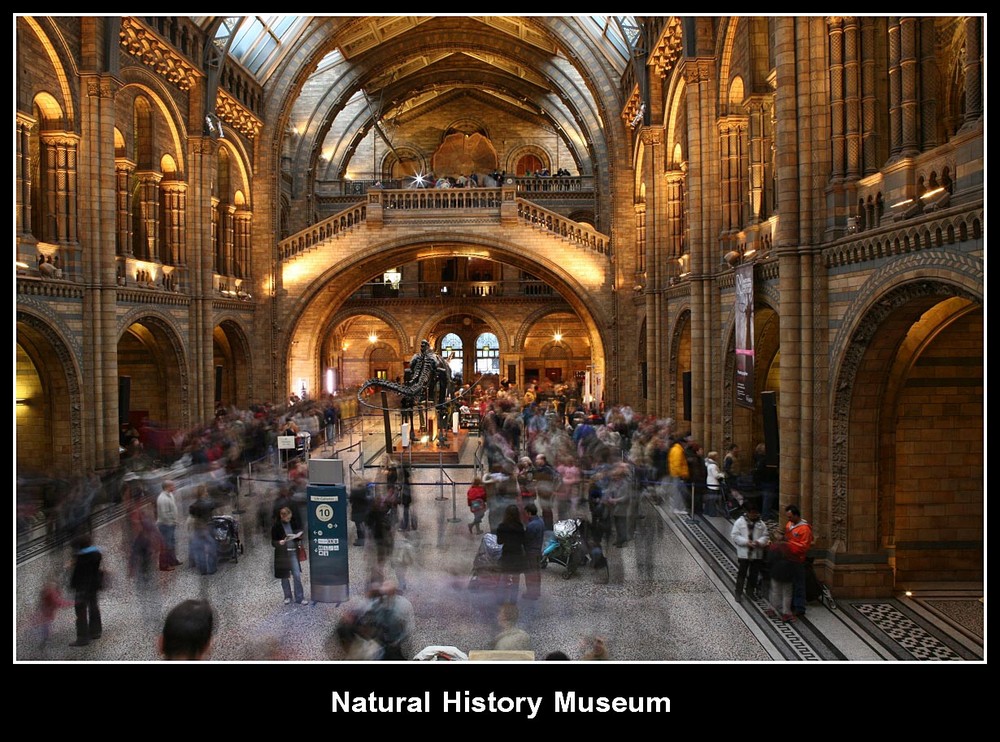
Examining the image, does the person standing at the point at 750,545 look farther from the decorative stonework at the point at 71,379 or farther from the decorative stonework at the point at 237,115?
the decorative stonework at the point at 237,115

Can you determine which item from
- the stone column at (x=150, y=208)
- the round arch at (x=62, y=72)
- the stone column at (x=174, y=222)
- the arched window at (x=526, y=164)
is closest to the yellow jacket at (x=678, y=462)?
the round arch at (x=62, y=72)

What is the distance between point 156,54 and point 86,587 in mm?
16055

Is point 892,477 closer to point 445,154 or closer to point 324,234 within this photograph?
point 324,234

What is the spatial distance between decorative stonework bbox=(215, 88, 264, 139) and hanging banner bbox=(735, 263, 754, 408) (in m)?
17.0

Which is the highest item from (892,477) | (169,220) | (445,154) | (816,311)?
(445,154)

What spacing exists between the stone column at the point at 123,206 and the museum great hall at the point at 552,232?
0.08 meters

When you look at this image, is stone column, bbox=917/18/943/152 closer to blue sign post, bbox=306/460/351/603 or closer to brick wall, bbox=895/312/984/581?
brick wall, bbox=895/312/984/581

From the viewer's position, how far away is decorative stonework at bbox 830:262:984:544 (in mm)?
7375

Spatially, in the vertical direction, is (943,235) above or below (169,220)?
below

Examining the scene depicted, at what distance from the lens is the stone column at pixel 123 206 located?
18.7m

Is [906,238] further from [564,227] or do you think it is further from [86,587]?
[564,227]
